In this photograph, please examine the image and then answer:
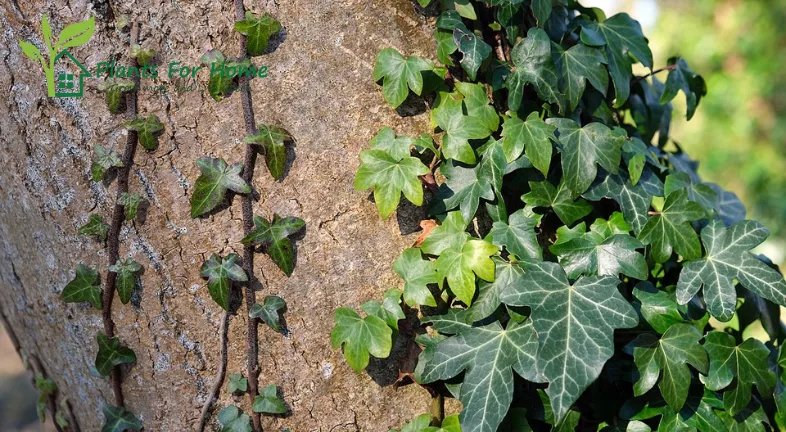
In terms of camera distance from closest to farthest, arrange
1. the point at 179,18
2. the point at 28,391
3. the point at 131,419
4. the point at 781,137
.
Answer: the point at 179,18, the point at 131,419, the point at 28,391, the point at 781,137

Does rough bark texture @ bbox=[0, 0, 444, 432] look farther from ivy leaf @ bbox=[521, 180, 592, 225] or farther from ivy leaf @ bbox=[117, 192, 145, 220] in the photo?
ivy leaf @ bbox=[521, 180, 592, 225]

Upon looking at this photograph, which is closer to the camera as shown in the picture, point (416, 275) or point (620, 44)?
point (416, 275)

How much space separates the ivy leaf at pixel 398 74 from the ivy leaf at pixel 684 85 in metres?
0.74

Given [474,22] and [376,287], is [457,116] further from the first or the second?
[376,287]

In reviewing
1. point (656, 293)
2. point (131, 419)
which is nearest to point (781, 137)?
point (656, 293)

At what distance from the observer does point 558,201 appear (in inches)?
50.0

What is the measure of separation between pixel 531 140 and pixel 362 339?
0.50 metres

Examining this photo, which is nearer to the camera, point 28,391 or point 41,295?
point 41,295

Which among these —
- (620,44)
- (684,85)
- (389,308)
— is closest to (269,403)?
(389,308)

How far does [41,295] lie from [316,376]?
23.9 inches

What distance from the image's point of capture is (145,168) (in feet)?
3.92

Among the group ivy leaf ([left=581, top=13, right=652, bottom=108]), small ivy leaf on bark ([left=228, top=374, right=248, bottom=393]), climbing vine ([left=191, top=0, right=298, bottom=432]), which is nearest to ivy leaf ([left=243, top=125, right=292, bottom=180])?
climbing vine ([left=191, top=0, right=298, bottom=432])

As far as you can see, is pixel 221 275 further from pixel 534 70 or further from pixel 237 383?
pixel 534 70

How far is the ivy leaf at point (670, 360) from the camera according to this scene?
1.18 metres
